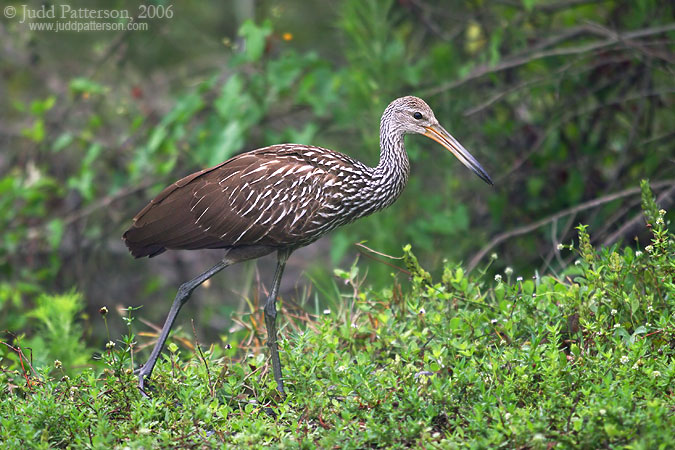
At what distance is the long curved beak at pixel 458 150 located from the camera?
4.93 m

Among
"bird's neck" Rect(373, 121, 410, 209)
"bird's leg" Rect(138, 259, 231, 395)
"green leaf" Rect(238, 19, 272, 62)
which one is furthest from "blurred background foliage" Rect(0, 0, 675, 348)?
"bird's leg" Rect(138, 259, 231, 395)

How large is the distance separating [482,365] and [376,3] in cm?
399

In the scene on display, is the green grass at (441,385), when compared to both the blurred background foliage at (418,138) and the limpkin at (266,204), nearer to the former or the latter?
the limpkin at (266,204)

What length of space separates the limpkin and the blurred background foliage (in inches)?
52.3

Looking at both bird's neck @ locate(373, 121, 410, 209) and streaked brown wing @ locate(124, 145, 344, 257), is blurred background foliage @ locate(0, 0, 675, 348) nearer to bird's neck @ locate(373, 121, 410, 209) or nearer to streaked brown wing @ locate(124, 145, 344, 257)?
bird's neck @ locate(373, 121, 410, 209)

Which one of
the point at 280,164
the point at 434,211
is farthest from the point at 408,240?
the point at 280,164

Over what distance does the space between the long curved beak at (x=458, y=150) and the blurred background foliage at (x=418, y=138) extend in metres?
1.16

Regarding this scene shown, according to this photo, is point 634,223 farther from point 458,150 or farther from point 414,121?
point 414,121

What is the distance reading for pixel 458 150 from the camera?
5.03m

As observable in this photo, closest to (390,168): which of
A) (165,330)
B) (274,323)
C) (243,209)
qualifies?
(243,209)

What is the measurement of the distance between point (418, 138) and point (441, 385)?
3690mm

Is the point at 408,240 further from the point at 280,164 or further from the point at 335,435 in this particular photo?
the point at 335,435

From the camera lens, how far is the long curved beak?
16.2 feet

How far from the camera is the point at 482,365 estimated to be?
3.92m
